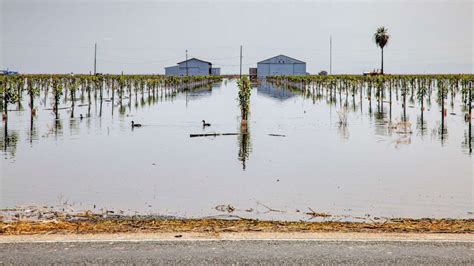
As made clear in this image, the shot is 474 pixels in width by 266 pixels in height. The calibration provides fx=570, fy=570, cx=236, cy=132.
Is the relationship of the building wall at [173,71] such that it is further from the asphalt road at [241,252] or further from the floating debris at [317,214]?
the asphalt road at [241,252]

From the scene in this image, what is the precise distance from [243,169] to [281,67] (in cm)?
13625

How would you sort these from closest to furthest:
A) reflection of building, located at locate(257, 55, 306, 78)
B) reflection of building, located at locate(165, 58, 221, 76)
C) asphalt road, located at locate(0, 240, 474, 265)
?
asphalt road, located at locate(0, 240, 474, 265), reflection of building, located at locate(257, 55, 306, 78), reflection of building, located at locate(165, 58, 221, 76)

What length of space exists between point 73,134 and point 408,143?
57.9 ft

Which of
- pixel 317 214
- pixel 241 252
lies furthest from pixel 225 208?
pixel 241 252

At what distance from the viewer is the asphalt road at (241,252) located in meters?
7.57

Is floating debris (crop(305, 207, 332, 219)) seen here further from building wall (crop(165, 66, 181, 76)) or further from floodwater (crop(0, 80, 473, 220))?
building wall (crop(165, 66, 181, 76))

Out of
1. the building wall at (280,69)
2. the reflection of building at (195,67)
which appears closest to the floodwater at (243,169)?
the building wall at (280,69)

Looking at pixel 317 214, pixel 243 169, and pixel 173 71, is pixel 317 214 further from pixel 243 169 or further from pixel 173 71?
pixel 173 71

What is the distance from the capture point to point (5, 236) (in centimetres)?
872

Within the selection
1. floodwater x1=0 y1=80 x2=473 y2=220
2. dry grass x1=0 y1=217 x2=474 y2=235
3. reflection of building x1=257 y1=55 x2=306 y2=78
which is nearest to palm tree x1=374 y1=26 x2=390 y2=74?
reflection of building x1=257 y1=55 x2=306 y2=78

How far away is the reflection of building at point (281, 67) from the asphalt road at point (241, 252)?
14662cm

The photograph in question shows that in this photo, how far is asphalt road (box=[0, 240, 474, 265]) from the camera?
24.8 ft

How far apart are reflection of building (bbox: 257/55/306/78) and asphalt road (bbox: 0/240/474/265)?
14662 cm

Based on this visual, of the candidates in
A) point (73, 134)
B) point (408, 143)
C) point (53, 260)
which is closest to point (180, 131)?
point (73, 134)
